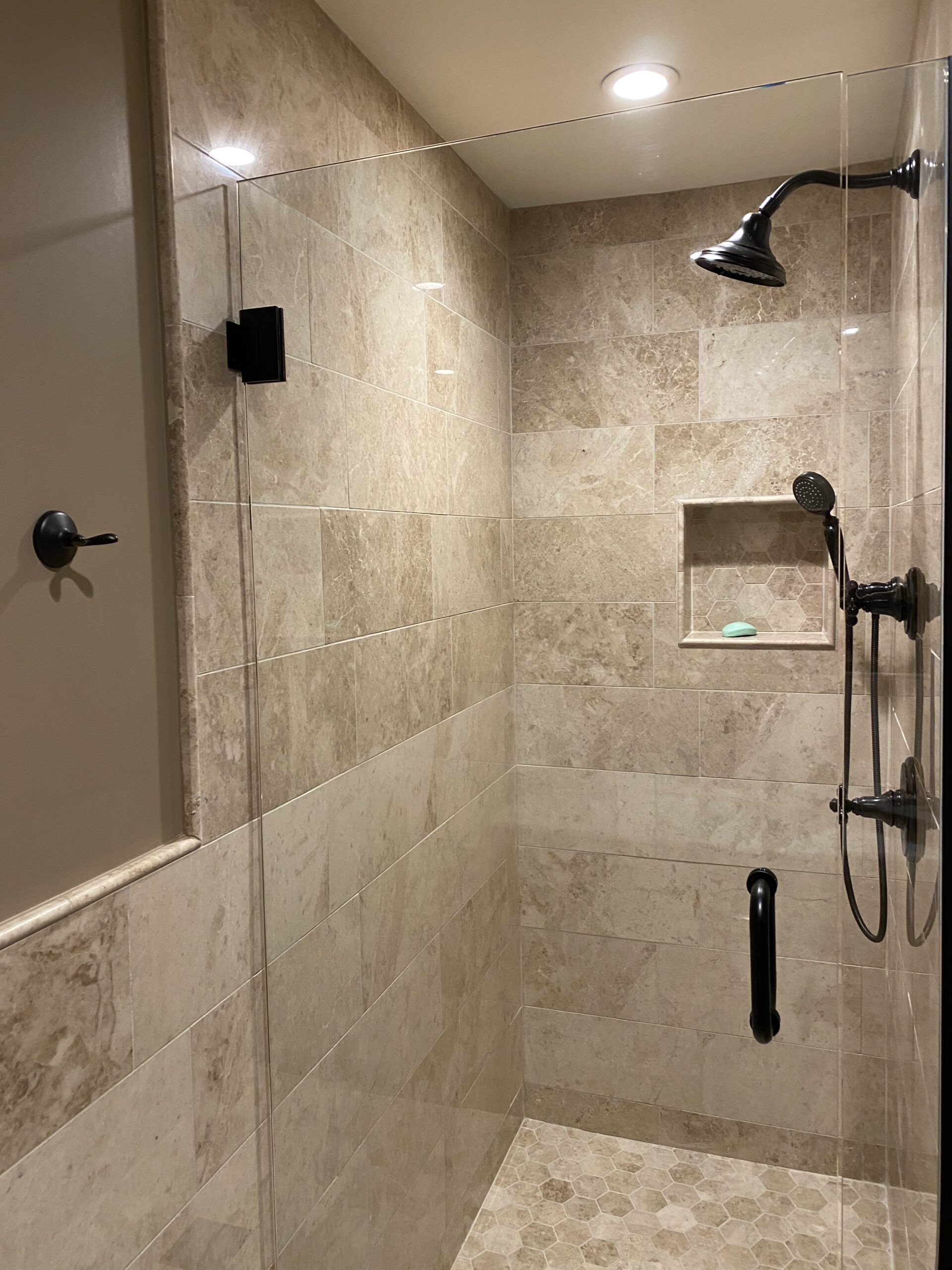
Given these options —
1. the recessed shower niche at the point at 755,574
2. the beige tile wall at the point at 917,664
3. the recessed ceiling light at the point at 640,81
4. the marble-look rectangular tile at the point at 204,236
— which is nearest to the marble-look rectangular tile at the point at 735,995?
the beige tile wall at the point at 917,664

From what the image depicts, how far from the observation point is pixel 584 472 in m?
1.45

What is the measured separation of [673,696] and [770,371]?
19.7 inches

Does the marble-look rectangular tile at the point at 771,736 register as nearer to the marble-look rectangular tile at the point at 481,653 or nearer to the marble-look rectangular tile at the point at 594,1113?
Answer: the marble-look rectangular tile at the point at 481,653

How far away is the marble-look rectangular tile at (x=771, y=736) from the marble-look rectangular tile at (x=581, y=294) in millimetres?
587

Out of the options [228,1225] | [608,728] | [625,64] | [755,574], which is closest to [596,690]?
[608,728]

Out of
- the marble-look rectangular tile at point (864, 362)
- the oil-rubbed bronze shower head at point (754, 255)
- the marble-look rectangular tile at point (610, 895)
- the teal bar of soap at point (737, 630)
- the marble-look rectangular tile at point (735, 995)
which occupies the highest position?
the oil-rubbed bronze shower head at point (754, 255)

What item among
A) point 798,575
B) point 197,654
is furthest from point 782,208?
point 197,654

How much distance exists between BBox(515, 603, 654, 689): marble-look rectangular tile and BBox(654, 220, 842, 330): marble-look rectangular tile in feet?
1.45

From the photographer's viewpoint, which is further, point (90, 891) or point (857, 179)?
point (857, 179)

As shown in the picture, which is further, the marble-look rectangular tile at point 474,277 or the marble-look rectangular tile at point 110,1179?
the marble-look rectangular tile at point 474,277

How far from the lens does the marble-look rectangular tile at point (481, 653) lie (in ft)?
4.99

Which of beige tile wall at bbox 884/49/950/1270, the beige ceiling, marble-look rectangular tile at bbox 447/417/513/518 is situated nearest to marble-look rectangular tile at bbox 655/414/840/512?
beige tile wall at bbox 884/49/950/1270

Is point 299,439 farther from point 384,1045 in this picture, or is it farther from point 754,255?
point 384,1045

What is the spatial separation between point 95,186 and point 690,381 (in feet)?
2.80
